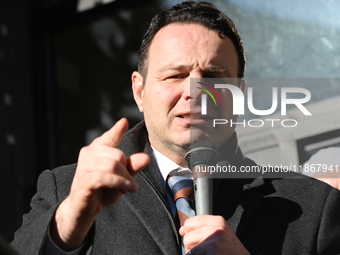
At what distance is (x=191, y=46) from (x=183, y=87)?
18 cm

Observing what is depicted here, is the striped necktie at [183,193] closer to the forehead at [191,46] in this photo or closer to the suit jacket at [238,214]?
the suit jacket at [238,214]

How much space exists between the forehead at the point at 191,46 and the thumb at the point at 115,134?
90cm

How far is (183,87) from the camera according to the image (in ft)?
8.24

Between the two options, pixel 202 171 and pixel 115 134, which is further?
pixel 202 171

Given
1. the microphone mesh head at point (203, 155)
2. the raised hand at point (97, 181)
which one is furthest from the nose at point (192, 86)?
the raised hand at point (97, 181)

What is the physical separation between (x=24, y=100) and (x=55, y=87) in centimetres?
27

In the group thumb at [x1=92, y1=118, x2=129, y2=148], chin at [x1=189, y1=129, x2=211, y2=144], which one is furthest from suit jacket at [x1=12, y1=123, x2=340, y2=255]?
thumb at [x1=92, y1=118, x2=129, y2=148]

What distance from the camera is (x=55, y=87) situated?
5.06 m

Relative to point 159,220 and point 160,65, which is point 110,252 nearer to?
point 159,220

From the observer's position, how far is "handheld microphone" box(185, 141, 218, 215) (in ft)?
6.53

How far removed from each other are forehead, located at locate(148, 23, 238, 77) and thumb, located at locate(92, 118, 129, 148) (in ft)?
2.97

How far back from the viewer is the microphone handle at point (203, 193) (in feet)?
6.52

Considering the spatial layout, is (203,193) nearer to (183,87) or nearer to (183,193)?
(183,193)

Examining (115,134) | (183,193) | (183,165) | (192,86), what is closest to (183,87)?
(192,86)
